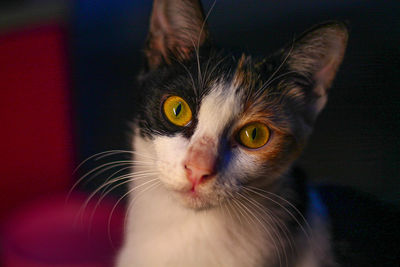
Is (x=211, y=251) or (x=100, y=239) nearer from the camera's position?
(x=211, y=251)

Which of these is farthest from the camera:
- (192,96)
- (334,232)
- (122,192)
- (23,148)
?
(23,148)

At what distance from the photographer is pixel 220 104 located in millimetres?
728

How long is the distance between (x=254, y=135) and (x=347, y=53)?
10.0 inches

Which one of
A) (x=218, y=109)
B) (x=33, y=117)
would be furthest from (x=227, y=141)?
(x=33, y=117)

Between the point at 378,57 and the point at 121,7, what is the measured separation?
57cm

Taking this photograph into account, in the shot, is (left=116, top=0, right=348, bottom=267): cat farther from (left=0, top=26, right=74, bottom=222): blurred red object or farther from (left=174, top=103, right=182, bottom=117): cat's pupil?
(left=0, top=26, right=74, bottom=222): blurred red object

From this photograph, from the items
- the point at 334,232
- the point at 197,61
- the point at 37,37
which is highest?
the point at 37,37

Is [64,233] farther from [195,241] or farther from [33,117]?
[195,241]

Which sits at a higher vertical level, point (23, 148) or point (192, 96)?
point (23, 148)

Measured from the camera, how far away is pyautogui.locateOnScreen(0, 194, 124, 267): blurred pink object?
108 centimetres

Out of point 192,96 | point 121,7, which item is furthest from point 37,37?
point 192,96

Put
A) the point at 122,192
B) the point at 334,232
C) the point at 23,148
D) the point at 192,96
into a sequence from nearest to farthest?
the point at 192,96 → the point at 334,232 → the point at 122,192 → the point at 23,148

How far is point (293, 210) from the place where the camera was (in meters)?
0.83

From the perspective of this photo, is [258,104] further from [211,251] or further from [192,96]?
[211,251]
